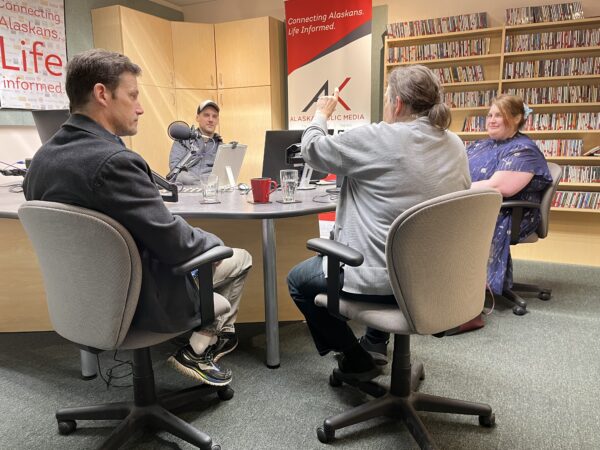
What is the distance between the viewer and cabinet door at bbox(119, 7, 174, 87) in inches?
164

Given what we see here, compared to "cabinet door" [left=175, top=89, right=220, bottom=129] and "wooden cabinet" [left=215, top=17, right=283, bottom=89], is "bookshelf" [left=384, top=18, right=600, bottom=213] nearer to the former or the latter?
"wooden cabinet" [left=215, top=17, right=283, bottom=89]

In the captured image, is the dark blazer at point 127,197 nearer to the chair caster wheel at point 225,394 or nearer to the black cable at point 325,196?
the chair caster wheel at point 225,394

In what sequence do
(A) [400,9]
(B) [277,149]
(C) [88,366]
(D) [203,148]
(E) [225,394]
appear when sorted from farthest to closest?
(A) [400,9], (D) [203,148], (B) [277,149], (C) [88,366], (E) [225,394]

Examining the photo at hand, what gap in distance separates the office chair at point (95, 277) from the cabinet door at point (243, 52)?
367cm

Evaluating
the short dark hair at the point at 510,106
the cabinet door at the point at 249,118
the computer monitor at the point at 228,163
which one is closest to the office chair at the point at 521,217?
the short dark hair at the point at 510,106

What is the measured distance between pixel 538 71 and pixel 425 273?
3.37m

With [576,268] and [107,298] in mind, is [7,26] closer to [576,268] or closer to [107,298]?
[107,298]

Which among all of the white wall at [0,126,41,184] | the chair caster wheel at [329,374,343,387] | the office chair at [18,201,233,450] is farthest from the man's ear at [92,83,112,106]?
the white wall at [0,126,41,184]

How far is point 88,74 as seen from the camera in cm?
126

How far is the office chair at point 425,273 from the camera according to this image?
1151 millimetres

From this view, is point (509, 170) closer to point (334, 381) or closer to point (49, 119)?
point (334, 381)

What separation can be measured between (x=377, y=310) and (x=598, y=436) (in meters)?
0.91

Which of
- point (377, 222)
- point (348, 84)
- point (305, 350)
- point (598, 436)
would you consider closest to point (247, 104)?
point (348, 84)

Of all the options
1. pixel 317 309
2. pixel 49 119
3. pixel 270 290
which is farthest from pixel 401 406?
pixel 49 119
